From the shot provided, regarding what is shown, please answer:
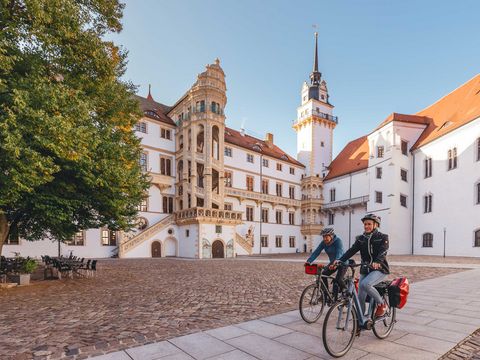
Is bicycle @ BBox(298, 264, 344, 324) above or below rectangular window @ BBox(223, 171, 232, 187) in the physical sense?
below

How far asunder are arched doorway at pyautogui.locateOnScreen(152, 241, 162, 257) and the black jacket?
92.8 feet

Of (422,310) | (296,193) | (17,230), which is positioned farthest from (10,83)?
(296,193)

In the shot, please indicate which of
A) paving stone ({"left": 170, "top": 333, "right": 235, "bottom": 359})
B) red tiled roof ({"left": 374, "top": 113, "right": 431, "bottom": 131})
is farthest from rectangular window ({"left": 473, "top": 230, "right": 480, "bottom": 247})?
paving stone ({"left": 170, "top": 333, "right": 235, "bottom": 359})

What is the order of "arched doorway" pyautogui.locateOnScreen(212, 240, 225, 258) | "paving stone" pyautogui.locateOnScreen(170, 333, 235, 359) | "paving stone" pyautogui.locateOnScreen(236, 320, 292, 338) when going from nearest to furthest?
1. "paving stone" pyautogui.locateOnScreen(170, 333, 235, 359)
2. "paving stone" pyautogui.locateOnScreen(236, 320, 292, 338)
3. "arched doorway" pyautogui.locateOnScreen(212, 240, 225, 258)

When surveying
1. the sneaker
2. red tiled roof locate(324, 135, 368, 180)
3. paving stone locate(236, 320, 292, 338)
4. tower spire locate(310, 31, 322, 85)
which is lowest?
paving stone locate(236, 320, 292, 338)

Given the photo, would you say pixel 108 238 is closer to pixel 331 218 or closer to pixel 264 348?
pixel 264 348

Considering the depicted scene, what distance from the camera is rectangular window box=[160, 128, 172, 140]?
114ft

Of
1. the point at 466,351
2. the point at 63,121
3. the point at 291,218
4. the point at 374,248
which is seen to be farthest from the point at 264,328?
the point at 291,218

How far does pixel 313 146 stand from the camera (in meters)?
47.5

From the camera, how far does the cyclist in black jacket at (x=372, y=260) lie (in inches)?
185

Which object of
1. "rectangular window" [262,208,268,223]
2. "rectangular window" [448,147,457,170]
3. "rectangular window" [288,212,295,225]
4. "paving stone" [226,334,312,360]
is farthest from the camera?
"rectangular window" [288,212,295,225]

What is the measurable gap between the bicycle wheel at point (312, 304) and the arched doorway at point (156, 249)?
2695cm

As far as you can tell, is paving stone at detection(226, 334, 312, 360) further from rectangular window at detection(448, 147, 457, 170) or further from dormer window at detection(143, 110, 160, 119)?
dormer window at detection(143, 110, 160, 119)

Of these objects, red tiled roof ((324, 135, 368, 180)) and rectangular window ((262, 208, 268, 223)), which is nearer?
rectangular window ((262, 208, 268, 223))
